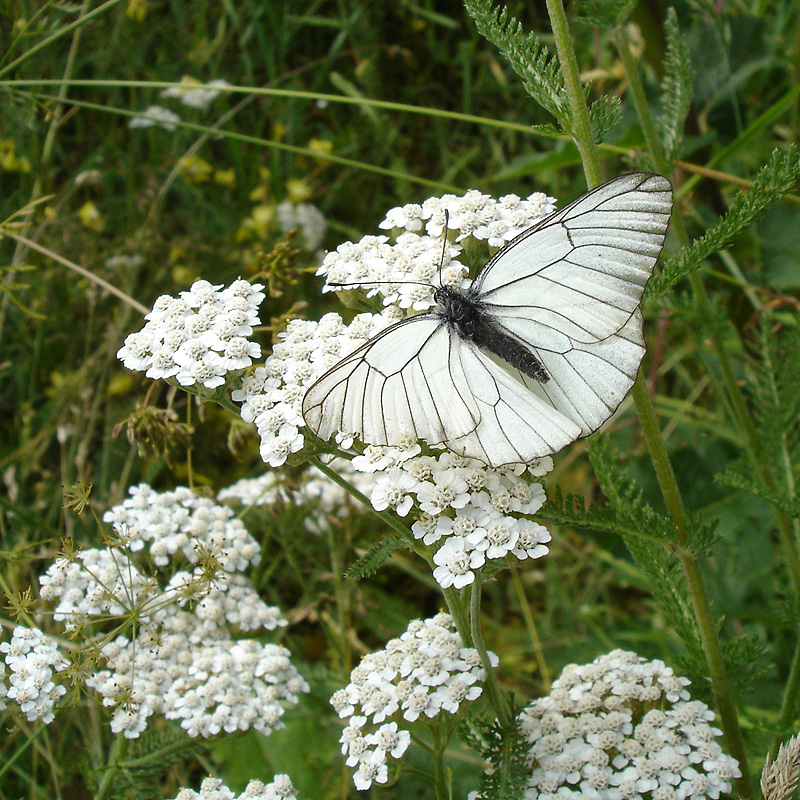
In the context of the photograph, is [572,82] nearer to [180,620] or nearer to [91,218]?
[180,620]

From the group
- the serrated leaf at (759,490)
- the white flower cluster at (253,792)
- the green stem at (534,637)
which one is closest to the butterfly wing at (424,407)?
the serrated leaf at (759,490)

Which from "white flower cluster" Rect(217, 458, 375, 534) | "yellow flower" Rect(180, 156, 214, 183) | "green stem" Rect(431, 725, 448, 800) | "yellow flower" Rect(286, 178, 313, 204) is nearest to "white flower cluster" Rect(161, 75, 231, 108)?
"yellow flower" Rect(180, 156, 214, 183)

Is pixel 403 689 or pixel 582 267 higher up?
pixel 582 267

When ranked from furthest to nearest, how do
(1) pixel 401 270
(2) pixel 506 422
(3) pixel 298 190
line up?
(3) pixel 298 190 < (1) pixel 401 270 < (2) pixel 506 422

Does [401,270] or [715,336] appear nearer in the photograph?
[401,270]

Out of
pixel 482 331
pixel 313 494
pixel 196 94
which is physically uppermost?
pixel 196 94

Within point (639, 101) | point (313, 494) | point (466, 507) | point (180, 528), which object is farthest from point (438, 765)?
point (639, 101)

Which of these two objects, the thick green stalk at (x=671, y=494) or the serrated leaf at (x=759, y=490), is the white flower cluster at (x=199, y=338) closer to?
the thick green stalk at (x=671, y=494)
